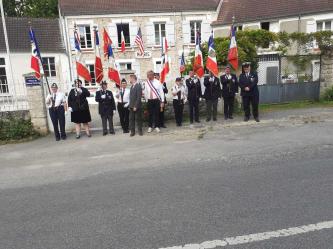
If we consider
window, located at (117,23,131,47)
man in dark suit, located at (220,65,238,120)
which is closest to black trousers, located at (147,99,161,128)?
man in dark suit, located at (220,65,238,120)

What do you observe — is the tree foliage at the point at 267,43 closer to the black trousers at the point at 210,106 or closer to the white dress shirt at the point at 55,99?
the black trousers at the point at 210,106

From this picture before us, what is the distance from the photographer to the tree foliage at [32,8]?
38.2m

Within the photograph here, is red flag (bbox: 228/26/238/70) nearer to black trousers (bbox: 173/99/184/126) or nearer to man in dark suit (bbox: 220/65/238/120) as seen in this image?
man in dark suit (bbox: 220/65/238/120)

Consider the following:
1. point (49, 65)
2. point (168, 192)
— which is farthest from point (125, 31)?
point (168, 192)

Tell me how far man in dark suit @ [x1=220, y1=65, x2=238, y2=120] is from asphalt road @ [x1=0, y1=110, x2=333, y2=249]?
2801 millimetres

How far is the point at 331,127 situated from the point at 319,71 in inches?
255

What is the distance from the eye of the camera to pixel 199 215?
162 inches

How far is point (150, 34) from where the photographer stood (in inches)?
1027

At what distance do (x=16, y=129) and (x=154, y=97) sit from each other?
15.3 ft

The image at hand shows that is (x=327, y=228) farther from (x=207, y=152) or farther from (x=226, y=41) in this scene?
(x=226, y=41)

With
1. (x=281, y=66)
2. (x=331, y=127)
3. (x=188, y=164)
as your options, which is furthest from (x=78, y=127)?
(x=281, y=66)

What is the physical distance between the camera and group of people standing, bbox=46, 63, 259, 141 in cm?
972

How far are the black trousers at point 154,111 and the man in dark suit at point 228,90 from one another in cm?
253

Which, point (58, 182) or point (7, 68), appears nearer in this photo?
point (58, 182)
